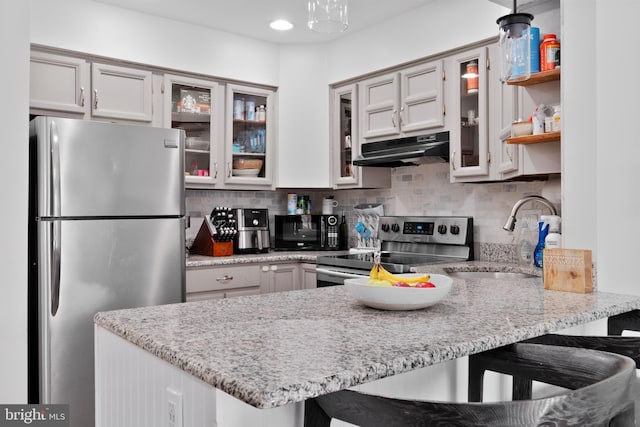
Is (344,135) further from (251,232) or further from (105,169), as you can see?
(105,169)

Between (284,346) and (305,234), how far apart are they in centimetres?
304

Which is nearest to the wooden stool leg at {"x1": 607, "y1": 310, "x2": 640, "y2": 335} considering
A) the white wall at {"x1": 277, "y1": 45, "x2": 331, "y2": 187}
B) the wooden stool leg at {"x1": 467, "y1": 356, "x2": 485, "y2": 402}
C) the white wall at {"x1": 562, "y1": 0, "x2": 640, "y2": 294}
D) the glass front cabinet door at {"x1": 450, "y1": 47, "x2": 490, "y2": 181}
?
the white wall at {"x1": 562, "y1": 0, "x2": 640, "y2": 294}

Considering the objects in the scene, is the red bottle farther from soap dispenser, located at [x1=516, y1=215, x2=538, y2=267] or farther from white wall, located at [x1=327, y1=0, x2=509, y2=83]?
soap dispenser, located at [x1=516, y1=215, x2=538, y2=267]

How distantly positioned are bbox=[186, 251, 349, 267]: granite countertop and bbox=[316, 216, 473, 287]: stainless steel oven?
25cm

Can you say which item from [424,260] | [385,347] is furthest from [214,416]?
[424,260]

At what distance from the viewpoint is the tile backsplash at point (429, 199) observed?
3162 millimetres

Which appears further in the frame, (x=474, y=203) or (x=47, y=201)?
(x=474, y=203)

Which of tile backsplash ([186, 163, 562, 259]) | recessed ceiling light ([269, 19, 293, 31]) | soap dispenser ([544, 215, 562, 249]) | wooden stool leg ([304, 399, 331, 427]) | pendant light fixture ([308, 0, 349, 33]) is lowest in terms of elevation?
wooden stool leg ([304, 399, 331, 427])

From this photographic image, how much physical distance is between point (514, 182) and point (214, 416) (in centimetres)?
266

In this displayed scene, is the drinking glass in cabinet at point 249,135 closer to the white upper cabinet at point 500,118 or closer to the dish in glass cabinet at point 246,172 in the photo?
the dish in glass cabinet at point 246,172

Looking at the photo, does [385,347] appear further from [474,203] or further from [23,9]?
[474,203]

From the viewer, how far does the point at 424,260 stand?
10.9ft

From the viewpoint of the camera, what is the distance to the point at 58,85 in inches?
123

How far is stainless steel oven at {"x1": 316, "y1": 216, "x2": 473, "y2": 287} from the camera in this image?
3266 mm
